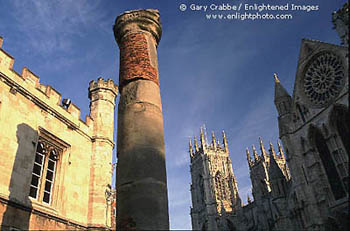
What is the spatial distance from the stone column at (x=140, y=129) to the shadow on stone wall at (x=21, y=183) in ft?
16.3

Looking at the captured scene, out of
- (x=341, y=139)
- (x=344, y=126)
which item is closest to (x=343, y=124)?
(x=344, y=126)

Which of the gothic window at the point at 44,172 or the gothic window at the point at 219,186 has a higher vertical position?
the gothic window at the point at 219,186

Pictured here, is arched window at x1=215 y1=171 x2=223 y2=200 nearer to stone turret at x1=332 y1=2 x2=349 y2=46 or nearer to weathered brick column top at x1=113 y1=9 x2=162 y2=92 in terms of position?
stone turret at x1=332 y1=2 x2=349 y2=46

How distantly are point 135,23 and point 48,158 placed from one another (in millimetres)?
6298

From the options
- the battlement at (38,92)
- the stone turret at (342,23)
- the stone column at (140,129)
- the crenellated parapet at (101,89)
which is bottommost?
the stone column at (140,129)

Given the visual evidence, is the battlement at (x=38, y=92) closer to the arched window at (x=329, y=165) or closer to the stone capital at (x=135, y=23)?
the stone capital at (x=135, y=23)

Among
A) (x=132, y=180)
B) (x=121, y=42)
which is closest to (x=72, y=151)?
(x=121, y=42)

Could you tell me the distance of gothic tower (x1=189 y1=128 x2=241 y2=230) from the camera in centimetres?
4631

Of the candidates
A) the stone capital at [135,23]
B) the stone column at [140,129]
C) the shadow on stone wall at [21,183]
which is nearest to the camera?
the stone column at [140,129]

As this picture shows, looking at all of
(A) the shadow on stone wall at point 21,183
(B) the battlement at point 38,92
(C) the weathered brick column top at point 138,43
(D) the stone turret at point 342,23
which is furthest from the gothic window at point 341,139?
(A) the shadow on stone wall at point 21,183

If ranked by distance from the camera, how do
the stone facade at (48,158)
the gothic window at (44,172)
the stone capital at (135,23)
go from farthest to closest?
the gothic window at (44,172) < the stone facade at (48,158) < the stone capital at (135,23)

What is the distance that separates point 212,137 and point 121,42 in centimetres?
5349

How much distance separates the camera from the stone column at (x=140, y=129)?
345 centimetres

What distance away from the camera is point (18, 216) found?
7.32 m
